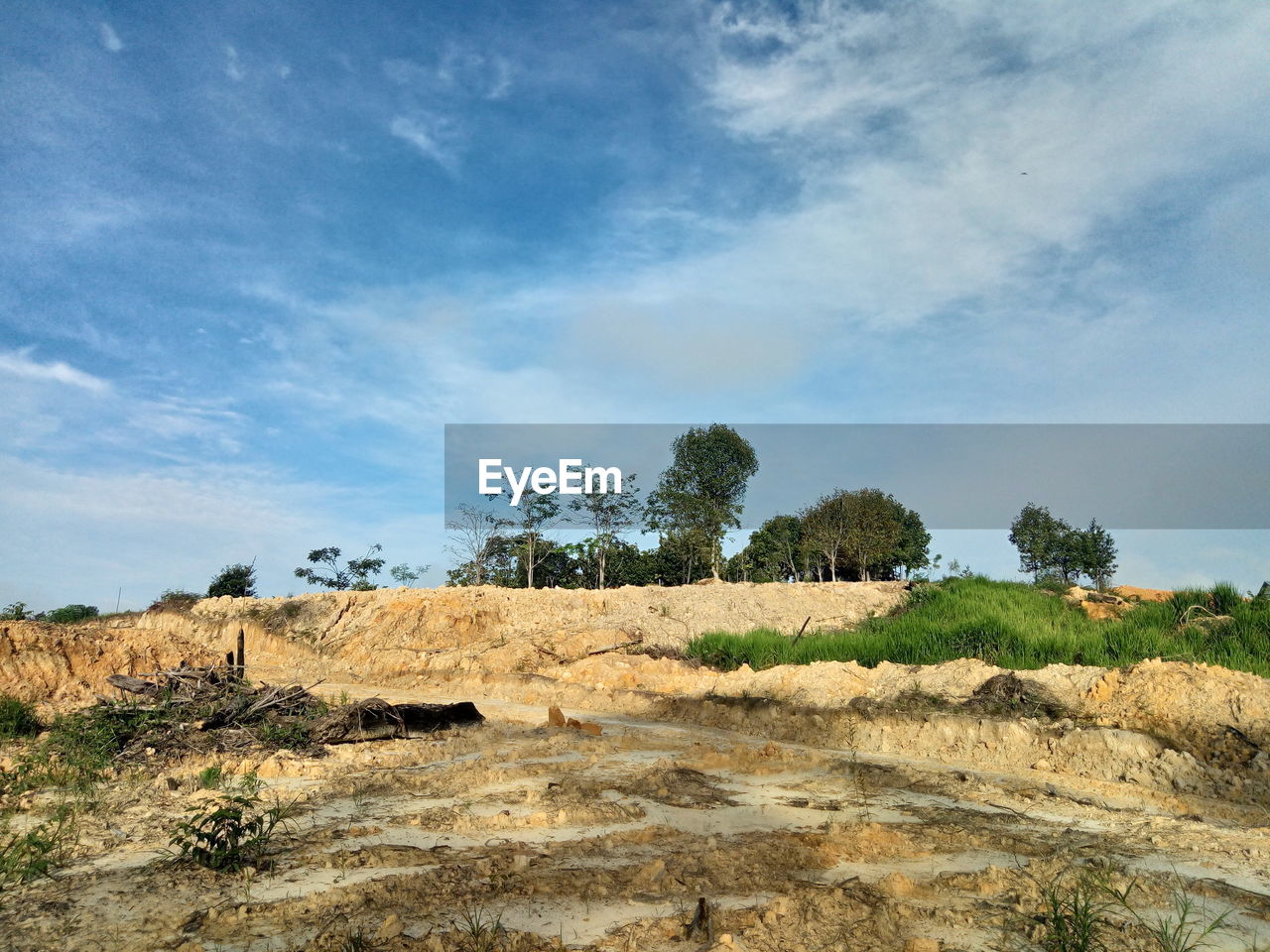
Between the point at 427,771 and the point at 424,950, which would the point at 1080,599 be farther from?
the point at 424,950

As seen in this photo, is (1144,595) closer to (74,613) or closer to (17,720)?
(17,720)

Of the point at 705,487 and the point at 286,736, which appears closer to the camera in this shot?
the point at 286,736

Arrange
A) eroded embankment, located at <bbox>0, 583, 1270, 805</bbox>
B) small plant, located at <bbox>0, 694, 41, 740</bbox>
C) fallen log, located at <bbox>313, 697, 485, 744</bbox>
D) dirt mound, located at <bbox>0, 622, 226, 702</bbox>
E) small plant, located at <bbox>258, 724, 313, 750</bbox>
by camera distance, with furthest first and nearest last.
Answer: dirt mound, located at <bbox>0, 622, 226, 702</bbox> < small plant, located at <bbox>0, 694, 41, 740</bbox> < fallen log, located at <bbox>313, 697, 485, 744</bbox> < small plant, located at <bbox>258, 724, 313, 750</bbox> < eroded embankment, located at <bbox>0, 583, 1270, 805</bbox>

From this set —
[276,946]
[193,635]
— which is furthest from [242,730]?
[193,635]

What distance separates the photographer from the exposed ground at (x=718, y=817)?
372 cm

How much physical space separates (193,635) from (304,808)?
710 inches

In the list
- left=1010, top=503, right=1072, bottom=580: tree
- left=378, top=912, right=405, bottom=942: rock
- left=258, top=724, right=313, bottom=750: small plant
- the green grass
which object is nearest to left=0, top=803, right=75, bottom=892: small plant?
left=378, top=912, right=405, bottom=942: rock

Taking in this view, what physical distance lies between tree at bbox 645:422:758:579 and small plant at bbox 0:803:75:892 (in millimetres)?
35969

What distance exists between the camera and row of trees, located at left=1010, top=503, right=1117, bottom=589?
161ft

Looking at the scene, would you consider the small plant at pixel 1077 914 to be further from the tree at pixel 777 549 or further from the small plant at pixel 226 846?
the tree at pixel 777 549

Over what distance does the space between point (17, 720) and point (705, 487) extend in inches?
1458

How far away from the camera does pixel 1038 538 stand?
54062 mm

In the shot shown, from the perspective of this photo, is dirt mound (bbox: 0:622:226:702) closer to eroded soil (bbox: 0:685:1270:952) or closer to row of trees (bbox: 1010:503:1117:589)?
eroded soil (bbox: 0:685:1270:952)

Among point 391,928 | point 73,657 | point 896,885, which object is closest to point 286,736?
point 391,928
